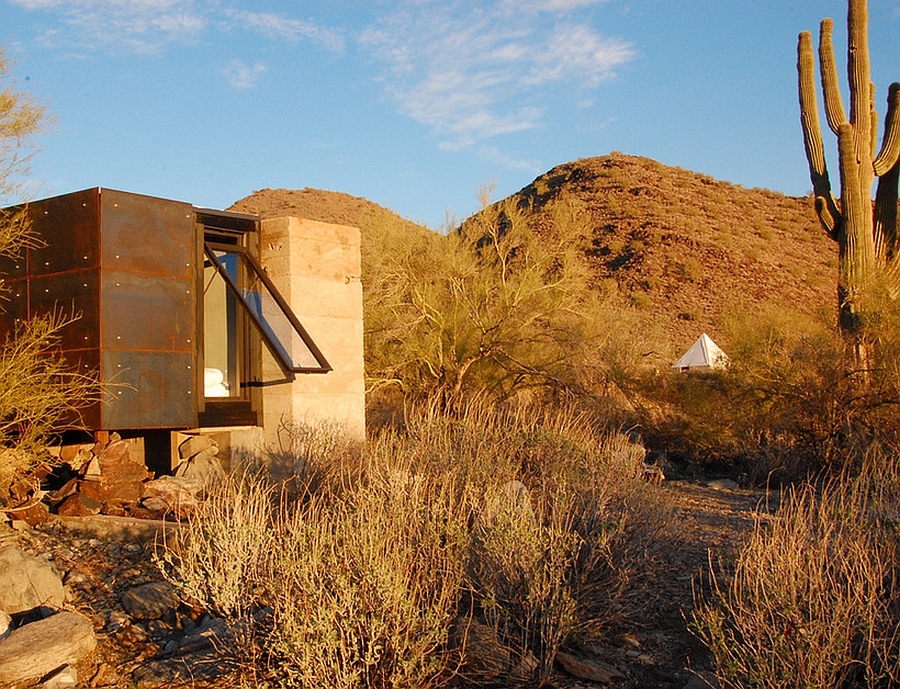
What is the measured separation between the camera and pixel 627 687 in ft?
16.6

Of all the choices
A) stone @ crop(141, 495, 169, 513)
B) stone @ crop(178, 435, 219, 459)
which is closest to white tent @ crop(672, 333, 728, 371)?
stone @ crop(178, 435, 219, 459)

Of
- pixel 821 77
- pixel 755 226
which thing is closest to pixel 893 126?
pixel 821 77

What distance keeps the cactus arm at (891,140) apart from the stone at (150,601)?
14234 millimetres

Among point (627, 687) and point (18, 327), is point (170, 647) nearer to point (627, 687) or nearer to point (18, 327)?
point (627, 687)

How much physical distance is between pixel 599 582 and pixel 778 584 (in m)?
1.53

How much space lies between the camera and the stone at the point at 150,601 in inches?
243

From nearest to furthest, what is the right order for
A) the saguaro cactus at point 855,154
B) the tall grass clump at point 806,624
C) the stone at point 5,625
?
the tall grass clump at point 806,624
the stone at point 5,625
the saguaro cactus at point 855,154

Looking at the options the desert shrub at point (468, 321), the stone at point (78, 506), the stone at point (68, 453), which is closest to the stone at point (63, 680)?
the stone at point (78, 506)

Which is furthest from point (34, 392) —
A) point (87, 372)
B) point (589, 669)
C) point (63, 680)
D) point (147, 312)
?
point (589, 669)

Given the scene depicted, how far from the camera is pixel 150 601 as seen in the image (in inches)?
246

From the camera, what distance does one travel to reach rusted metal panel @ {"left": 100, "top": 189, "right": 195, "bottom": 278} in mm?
8406

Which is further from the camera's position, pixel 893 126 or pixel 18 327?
pixel 893 126

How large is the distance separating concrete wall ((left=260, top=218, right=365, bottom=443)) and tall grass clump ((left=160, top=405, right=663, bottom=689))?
2.56 m

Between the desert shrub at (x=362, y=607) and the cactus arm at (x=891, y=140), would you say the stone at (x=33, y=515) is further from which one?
the cactus arm at (x=891, y=140)
